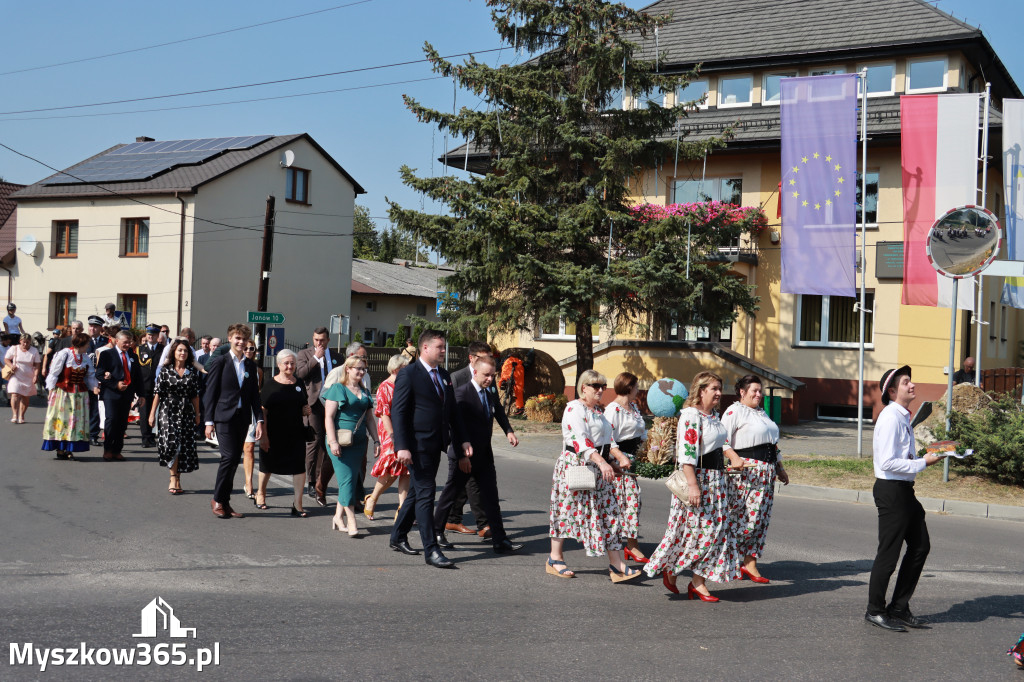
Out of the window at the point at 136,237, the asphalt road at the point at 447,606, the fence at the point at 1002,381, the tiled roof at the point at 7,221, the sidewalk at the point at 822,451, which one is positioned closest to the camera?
the asphalt road at the point at 447,606

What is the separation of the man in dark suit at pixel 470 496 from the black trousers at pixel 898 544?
3.54m

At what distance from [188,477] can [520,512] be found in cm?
452

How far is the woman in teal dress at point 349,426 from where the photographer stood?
29.4 feet

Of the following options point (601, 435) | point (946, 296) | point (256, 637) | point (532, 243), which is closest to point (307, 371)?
point (601, 435)

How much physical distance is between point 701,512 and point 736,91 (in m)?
22.0

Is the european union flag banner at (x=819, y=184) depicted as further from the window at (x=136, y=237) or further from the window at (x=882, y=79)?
the window at (x=136, y=237)

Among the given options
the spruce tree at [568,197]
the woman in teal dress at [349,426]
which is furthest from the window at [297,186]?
the woman in teal dress at [349,426]

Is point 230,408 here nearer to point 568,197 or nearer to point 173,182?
point 568,197

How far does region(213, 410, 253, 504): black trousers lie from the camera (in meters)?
9.39

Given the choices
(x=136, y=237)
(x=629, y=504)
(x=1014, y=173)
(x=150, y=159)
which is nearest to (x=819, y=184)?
(x=1014, y=173)

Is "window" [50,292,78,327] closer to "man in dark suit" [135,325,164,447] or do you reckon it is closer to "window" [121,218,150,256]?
"window" [121,218,150,256]

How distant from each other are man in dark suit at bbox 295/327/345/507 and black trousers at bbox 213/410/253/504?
1008 millimetres

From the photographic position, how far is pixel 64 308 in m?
40.7

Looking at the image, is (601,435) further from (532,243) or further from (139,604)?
(532,243)
